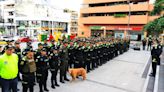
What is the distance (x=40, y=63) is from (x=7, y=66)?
1.70 metres

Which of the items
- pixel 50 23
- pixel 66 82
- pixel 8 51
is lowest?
pixel 66 82

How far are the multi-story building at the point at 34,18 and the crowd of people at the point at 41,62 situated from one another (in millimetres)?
36102

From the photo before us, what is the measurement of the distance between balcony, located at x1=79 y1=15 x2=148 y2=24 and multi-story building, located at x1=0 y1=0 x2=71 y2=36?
8048 millimetres

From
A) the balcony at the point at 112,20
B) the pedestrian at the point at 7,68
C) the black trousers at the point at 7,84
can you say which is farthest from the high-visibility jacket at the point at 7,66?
the balcony at the point at 112,20

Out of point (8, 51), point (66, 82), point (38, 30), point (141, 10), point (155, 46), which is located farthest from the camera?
point (38, 30)

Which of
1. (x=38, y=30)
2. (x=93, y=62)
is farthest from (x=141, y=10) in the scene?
(x=93, y=62)

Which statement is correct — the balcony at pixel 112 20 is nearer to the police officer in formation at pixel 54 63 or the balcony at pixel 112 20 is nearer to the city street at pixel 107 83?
the city street at pixel 107 83

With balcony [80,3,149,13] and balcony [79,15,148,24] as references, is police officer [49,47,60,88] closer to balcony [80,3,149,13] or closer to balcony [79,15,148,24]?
balcony [79,15,148,24]

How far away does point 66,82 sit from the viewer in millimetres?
8445

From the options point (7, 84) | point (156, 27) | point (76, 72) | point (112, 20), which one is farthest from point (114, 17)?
point (7, 84)

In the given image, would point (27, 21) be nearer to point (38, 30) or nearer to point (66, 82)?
point (38, 30)

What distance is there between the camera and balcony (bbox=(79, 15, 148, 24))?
4041 centimetres

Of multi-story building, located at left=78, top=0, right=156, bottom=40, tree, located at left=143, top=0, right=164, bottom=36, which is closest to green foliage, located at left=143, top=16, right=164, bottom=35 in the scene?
tree, located at left=143, top=0, right=164, bottom=36

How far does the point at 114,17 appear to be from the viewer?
45250mm
